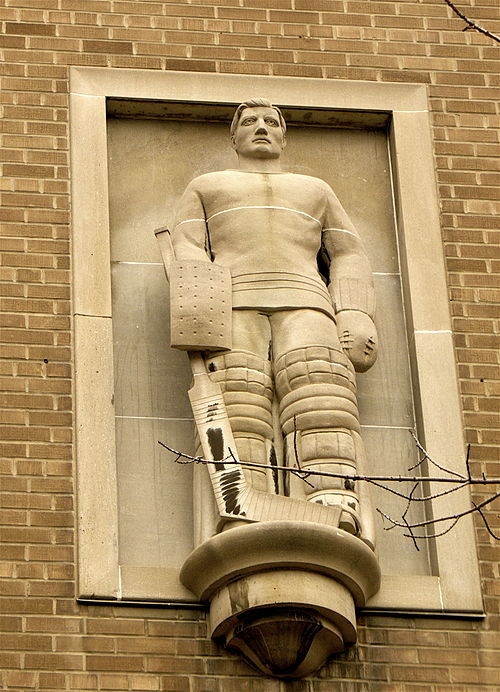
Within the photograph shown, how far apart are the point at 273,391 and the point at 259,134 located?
1559mm

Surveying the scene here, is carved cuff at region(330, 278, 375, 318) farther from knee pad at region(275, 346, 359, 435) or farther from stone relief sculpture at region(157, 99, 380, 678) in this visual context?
knee pad at region(275, 346, 359, 435)

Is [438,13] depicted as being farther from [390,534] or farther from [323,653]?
[323,653]

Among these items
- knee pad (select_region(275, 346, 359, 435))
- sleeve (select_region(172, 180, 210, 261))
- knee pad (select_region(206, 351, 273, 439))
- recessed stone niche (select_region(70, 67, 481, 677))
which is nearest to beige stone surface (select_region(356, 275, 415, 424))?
recessed stone niche (select_region(70, 67, 481, 677))

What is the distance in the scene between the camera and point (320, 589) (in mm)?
10594

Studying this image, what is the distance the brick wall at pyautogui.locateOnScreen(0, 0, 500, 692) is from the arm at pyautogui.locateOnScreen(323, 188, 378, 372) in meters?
0.58

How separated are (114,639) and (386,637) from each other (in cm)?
132

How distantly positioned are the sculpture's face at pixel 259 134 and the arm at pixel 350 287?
0.39m

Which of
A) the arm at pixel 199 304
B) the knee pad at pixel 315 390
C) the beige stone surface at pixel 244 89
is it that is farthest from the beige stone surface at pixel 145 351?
the beige stone surface at pixel 244 89

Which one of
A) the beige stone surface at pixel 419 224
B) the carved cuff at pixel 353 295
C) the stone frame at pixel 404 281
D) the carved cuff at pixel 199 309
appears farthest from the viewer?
the beige stone surface at pixel 419 224

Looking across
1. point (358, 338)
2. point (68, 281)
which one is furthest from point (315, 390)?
point (68, 281)

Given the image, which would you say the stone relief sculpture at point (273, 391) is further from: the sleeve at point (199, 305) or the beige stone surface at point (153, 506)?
the beige stone surface at point (153, 506)

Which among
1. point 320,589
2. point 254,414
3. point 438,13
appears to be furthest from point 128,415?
point 438,13

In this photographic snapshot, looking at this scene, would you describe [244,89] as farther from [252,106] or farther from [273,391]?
[273,391]

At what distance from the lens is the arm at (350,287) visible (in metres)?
11.4
